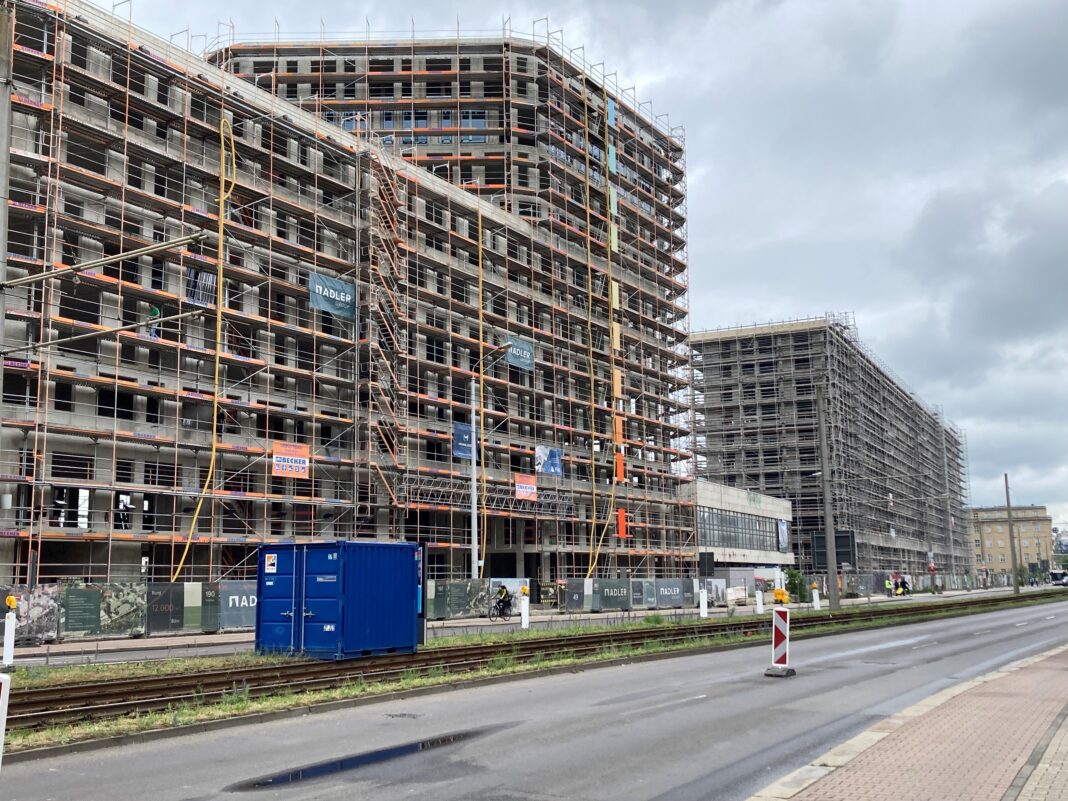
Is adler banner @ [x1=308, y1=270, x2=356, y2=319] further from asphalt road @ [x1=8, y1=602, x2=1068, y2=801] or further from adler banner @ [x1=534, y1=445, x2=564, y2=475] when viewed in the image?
asphalt road @ [x1=8, y1=602, x2=1068, y2=801]

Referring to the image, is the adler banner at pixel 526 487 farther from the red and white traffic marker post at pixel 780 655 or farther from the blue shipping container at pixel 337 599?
the red and white traffic marker post at pixel 780 655

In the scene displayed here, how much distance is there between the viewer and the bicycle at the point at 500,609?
135ft

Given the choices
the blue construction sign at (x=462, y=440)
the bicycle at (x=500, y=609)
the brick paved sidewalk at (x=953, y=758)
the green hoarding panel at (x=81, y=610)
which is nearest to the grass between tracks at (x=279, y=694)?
the brick paved sidewalk at (x=953, y=758)

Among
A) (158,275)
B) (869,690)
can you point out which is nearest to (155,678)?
(869,690)

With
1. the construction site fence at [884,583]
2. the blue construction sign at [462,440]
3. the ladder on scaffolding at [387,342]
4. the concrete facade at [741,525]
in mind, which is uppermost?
the ladder on scaffolding at [387,342]

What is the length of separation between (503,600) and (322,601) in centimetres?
2043

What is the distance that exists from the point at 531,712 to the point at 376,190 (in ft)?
133

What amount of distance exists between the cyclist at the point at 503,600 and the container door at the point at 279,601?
19.2 m

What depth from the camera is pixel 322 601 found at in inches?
854

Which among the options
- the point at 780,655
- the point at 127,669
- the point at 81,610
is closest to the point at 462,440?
the point at 81,610

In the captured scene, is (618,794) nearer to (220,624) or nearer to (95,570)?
(220,624)

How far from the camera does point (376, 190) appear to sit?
51.2 metres

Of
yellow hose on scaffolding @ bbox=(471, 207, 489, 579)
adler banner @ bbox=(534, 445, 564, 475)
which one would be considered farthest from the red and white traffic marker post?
adler banner @ bbox=(534, 445, 564, 475)

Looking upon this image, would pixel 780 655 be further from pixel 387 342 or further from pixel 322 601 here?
pixel 387 342
